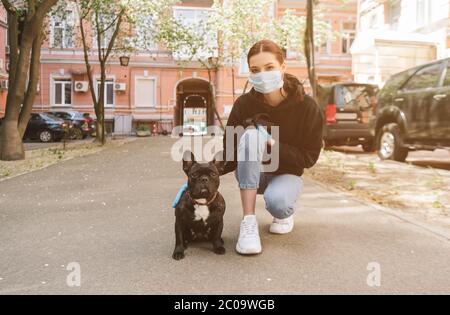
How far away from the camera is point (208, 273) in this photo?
11.7 feet

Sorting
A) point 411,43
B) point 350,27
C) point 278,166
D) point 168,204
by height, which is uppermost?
point 350,27

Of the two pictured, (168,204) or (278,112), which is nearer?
(278,112)

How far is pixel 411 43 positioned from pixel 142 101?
20.8 m

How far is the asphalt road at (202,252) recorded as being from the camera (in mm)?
3369

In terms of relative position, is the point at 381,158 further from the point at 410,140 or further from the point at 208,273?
the point at 208,273

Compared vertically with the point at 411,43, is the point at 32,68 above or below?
below

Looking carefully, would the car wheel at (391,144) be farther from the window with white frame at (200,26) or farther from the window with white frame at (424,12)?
the window with white frame at (200,26)

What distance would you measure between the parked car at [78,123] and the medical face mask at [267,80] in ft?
80.1

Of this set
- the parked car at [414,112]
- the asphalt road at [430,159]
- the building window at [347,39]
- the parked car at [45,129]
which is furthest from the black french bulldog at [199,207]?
the building window at [347,39]

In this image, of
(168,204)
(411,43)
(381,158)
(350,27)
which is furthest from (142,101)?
(168,204)

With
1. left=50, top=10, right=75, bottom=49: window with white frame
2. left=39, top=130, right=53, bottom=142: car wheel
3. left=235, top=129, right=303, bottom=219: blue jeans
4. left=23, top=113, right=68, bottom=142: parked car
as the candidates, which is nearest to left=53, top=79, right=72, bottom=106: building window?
left=50, top=10, right=75, bottom=49: window with white frame

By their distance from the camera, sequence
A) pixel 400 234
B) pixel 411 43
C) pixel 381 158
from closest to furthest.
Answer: pixel 400 234 < pixel 381 158 < pixel 411 43

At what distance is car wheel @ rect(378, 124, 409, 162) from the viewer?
450 inches

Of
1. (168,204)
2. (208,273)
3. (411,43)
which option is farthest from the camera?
(411,43)
